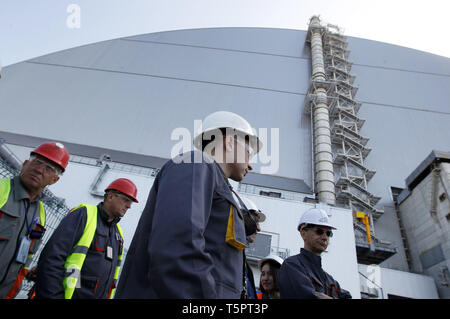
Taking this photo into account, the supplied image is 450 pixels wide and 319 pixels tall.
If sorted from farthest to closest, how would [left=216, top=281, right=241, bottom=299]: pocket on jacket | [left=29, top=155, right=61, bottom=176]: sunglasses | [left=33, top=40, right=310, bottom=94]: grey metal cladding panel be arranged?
[left=33, top=40, right=310, bottom=94]: grey metal cladding panel, [left=29, top=155, right=61, bottom=176]: sunglasses, [left=216, top=281, right=241, bottom=299]: pocket on jacket

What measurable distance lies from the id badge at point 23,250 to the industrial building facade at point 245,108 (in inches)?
271

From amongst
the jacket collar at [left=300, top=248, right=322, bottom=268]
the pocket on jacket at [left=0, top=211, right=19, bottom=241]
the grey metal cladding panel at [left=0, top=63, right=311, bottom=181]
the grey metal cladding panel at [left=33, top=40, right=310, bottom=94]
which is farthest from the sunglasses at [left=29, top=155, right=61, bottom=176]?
the grey metal cladding panel at [left=33, top=40, right=310, bottom=94]

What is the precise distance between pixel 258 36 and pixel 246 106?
25.3 ft

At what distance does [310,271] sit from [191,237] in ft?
5.81

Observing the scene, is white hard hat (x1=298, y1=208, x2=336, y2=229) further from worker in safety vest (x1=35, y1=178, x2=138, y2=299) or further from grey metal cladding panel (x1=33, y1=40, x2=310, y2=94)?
grey metal cladding panel (x1=33, y1=40, x2=310, y2=94)

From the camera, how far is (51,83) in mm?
16609

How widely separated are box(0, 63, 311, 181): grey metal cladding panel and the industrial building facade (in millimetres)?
68

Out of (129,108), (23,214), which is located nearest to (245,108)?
(129,108)

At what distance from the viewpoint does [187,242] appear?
0.84 metres

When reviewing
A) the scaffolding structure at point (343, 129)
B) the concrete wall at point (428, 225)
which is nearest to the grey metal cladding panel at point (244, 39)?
the scaffolding structure at point (343, 129)

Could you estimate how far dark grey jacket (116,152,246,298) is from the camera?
802mm

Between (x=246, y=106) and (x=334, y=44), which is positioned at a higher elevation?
(x=334, y=44)

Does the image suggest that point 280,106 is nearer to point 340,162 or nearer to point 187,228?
point 340,162

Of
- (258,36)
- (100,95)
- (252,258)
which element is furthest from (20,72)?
(252,258)
